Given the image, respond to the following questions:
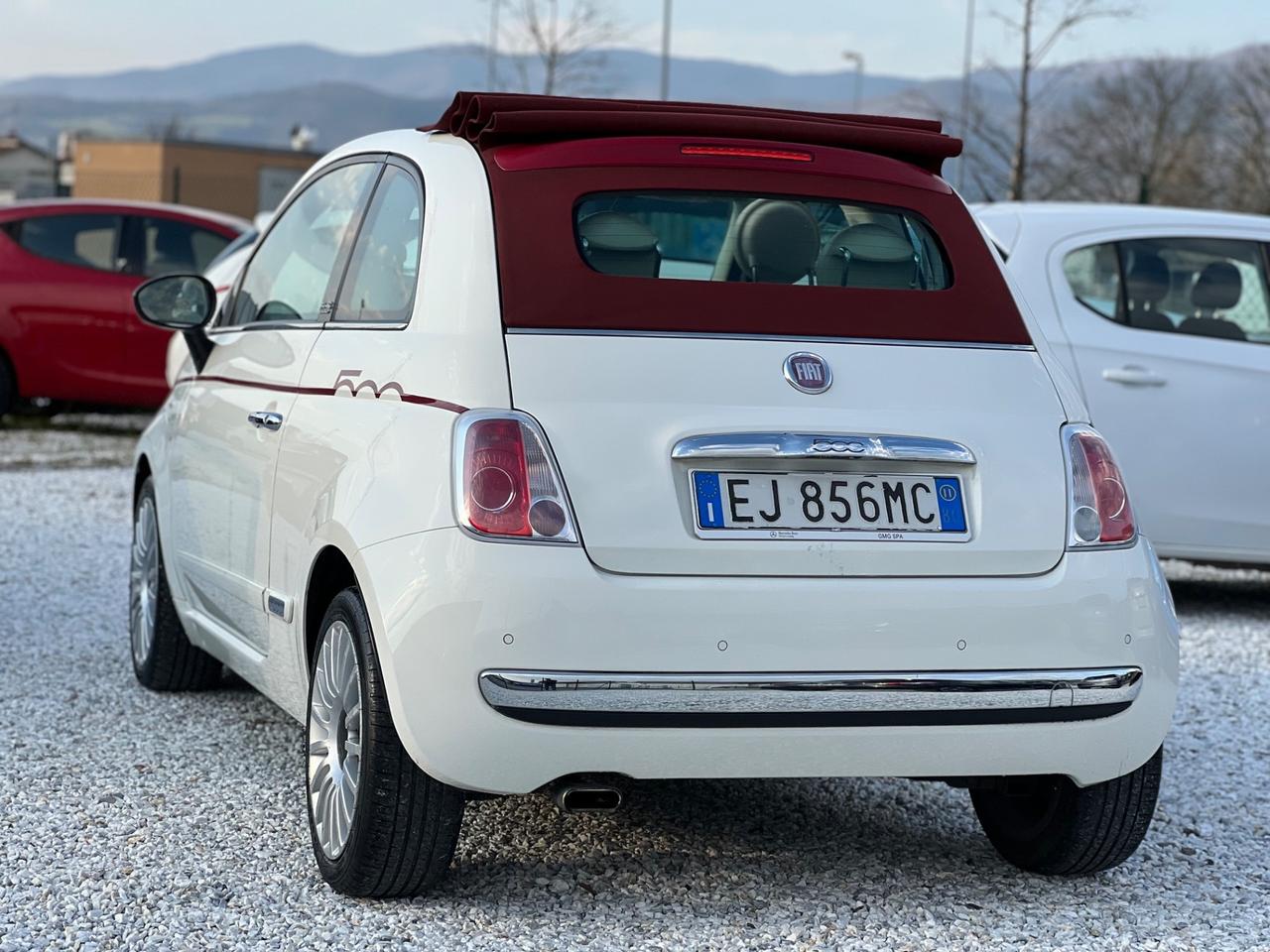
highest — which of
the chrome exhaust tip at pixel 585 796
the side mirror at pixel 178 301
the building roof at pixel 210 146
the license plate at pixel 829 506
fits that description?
the side mirror at pixel 178 301

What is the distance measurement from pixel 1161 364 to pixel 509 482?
5.13m

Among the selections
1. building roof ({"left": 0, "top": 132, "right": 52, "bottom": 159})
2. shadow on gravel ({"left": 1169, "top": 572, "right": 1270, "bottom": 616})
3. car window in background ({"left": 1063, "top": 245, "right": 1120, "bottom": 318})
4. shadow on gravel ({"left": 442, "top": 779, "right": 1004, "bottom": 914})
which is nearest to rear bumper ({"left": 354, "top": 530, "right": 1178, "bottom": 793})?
shadow on gravel ({"left": 442, "top": 779, "right": 1004, "bottom": 914})

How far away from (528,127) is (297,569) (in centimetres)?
112

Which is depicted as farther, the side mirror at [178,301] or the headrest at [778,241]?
the side mirror at [178,301]

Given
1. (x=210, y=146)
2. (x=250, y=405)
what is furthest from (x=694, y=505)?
(x=210, y=146)

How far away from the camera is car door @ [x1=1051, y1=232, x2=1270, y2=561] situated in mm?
7934

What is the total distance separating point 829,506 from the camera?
144 inches

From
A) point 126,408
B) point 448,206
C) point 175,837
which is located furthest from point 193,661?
point 126,408

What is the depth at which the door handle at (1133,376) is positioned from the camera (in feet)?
26.0

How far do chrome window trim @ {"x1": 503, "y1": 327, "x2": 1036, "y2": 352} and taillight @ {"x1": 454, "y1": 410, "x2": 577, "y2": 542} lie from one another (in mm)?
224

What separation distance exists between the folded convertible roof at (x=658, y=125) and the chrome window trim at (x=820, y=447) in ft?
2.73

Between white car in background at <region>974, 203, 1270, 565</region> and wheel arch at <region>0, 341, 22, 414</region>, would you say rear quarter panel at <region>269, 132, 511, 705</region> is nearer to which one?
white car in background at <region>974, 203, 1270, 565</region>

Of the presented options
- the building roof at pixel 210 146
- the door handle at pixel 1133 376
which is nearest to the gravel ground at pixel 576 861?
the door handle at pixel 1133 376

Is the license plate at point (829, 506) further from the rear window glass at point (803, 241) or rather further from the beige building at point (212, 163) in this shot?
the beige building at point (212, 163)
